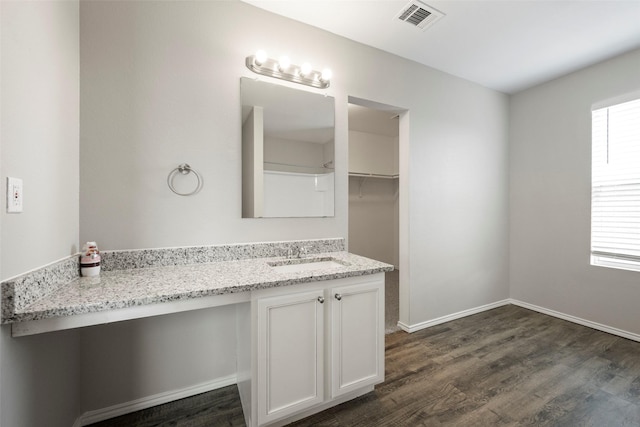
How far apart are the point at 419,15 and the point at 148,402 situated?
10.1ft

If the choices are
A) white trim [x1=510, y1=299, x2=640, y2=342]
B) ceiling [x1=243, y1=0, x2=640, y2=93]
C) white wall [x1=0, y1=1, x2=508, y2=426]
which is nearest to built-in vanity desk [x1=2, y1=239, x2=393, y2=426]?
white wall [x1=0, y1=1, x2=508, y2=426]

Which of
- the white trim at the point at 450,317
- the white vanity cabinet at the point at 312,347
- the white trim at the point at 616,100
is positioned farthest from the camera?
the white trim at the point at 450,317

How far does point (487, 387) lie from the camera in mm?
1748

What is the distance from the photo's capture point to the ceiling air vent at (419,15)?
182 cm

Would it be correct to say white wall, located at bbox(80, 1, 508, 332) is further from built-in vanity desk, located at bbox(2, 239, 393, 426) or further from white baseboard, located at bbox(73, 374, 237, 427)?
white baseboard, located at bbox(73, 374, 237, 427)

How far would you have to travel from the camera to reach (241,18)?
1.78 m

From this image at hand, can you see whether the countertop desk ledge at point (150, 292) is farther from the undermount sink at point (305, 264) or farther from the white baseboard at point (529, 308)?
the white baseboard at point (529, 308)

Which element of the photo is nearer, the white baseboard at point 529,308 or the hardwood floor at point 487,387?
the hardwood floor at point 487,387

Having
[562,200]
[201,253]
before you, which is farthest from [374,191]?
[201,253]

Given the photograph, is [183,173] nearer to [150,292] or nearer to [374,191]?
[150,292]

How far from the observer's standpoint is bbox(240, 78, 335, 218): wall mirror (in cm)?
180

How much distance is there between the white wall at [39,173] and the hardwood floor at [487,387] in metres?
0.53

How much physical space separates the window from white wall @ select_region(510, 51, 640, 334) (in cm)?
6

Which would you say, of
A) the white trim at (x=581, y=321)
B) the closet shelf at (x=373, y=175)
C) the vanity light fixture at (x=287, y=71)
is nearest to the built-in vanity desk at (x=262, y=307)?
the vanity light fixture at (x=287, y=71)
